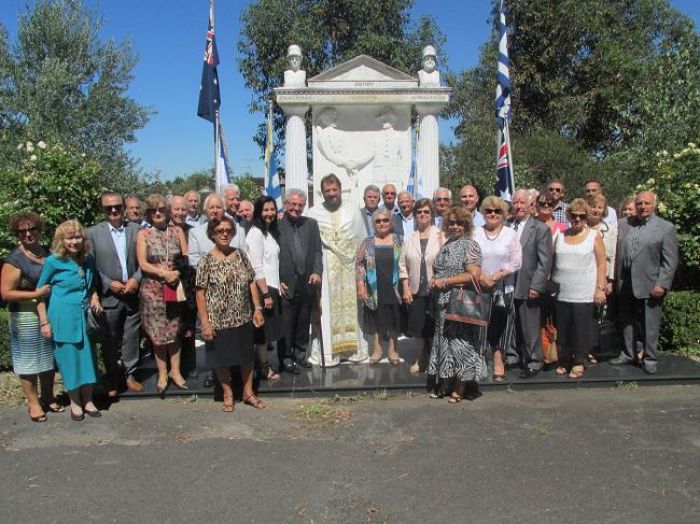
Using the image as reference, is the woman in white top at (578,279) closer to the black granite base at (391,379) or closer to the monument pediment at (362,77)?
the black granite base at (391,379)

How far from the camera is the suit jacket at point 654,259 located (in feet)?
18.2

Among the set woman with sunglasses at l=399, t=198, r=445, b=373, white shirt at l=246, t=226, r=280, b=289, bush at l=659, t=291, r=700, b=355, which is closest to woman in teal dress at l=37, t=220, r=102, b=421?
white shirt at l=246, t=226, r=280, b=289

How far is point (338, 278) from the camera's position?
606 centimetres

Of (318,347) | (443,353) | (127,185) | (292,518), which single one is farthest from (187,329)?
(127,185)

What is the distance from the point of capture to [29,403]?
Answer: 4867 mm

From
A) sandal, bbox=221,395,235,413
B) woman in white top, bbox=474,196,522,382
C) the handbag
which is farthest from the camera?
woman in white top, bbox=474,196,522,382

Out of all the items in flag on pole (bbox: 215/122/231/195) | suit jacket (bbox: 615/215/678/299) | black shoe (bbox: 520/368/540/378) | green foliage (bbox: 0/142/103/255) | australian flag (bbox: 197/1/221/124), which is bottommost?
black shoe (bbox: 520/368/540/378)

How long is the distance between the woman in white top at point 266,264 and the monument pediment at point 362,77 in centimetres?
491

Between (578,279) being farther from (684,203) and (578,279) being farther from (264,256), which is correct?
(264,256)

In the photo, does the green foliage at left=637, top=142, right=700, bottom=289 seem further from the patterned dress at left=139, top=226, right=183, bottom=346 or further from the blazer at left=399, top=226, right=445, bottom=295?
the patterned dress at left=139, top=226, right=183, bottom=346

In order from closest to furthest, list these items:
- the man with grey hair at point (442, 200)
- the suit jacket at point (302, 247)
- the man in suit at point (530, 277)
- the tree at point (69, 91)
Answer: the man in suit at point (530, 277) → the suit jacket at point (302, 247) → the man with grey hair at point (442, 200) → the tree at point (69, 91)

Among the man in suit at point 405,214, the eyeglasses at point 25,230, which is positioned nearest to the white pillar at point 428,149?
the man in suit at point 405,214

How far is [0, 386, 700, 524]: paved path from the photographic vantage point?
3355 mm

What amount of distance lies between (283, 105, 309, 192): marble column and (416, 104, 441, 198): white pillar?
197 centimetres
